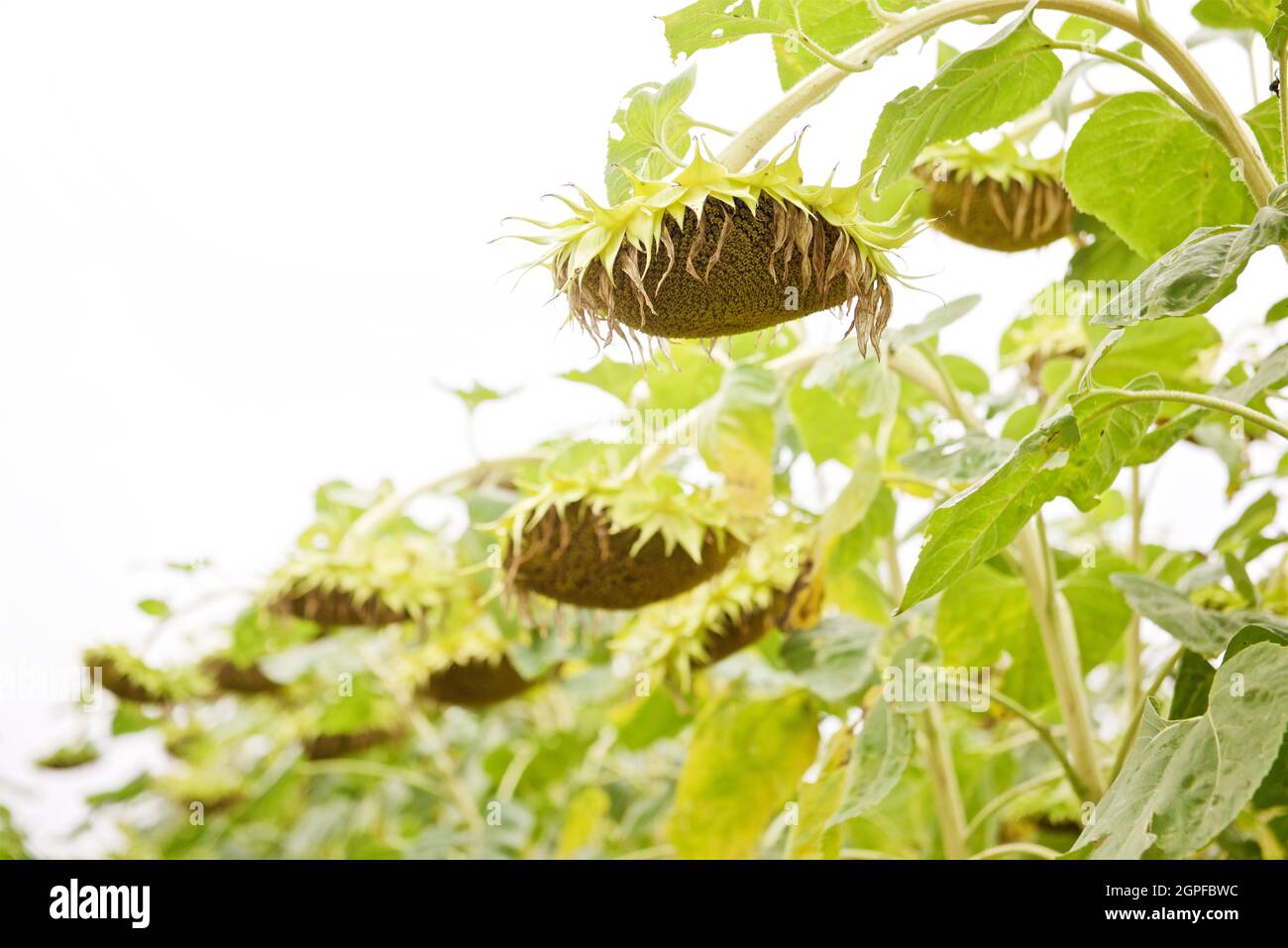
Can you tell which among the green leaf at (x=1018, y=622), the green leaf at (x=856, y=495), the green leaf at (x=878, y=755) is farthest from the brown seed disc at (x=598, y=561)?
the green leaf at (x=1018, y=622)

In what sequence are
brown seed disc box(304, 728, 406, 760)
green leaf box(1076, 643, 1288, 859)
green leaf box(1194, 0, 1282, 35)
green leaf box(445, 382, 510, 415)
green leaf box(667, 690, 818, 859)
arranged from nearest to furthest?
green leaf box(1076, 643, 1288, 859), green leaf box(1194, 0, 1282, 35), green leaf box(667, 690, 818, 859), green leaf box(445, 382, 510, 415), brown seed disc box(304, 728, 406, 760)

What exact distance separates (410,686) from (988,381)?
1125 millimetres

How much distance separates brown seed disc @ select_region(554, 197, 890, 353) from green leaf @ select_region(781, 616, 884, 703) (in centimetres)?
69

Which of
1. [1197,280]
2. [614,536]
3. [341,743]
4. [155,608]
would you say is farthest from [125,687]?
[1197,280]

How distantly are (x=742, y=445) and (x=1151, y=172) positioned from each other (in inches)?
18.4

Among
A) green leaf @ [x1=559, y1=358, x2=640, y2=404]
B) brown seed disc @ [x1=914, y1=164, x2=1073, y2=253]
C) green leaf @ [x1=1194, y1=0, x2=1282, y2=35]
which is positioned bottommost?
green leaf @ [x1=559, y1=358, x2=640, y2=404]

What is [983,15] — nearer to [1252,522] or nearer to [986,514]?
[986,514]

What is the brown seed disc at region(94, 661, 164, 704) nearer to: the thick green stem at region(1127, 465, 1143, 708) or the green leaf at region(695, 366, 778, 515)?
the green leaf at region(695, 366, 778, 515)

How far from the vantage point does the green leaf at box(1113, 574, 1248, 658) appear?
1.02 m

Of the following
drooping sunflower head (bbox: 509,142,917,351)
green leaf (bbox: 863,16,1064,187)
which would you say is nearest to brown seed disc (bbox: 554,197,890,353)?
drooping sunflower head (bbox: 509,142,917,351)

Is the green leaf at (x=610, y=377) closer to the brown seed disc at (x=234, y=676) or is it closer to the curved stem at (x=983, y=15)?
the curved stem at (x=983, y=15)

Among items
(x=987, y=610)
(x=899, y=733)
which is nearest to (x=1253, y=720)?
(x=899, y=733)

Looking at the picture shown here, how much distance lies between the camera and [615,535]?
3.81 feet
